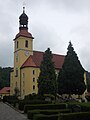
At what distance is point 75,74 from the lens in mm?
51094

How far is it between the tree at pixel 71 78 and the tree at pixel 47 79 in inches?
76.4

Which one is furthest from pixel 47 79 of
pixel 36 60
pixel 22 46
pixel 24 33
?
pixel 24 33

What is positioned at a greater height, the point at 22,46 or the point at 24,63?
the point at 22,46

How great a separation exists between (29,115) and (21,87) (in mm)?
42734

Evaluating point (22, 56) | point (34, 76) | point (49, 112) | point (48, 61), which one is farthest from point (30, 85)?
point (49, 112)

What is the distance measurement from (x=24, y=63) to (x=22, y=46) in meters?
4.61

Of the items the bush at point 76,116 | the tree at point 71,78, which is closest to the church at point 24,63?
the tree at point 71,78

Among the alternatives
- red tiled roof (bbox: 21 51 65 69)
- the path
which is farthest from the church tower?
the path

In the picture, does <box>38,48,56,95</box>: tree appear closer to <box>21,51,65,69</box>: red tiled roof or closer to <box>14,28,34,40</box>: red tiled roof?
<box>21,51,65,69</box>: red tiled roof

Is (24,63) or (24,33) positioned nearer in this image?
(24,63)

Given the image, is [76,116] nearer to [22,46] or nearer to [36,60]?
[36,60]

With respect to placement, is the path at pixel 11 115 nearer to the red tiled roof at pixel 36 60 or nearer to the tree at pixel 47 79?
the tree at pixel 47 79

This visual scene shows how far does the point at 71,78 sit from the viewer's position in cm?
5072

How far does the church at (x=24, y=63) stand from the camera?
65.8 meters
